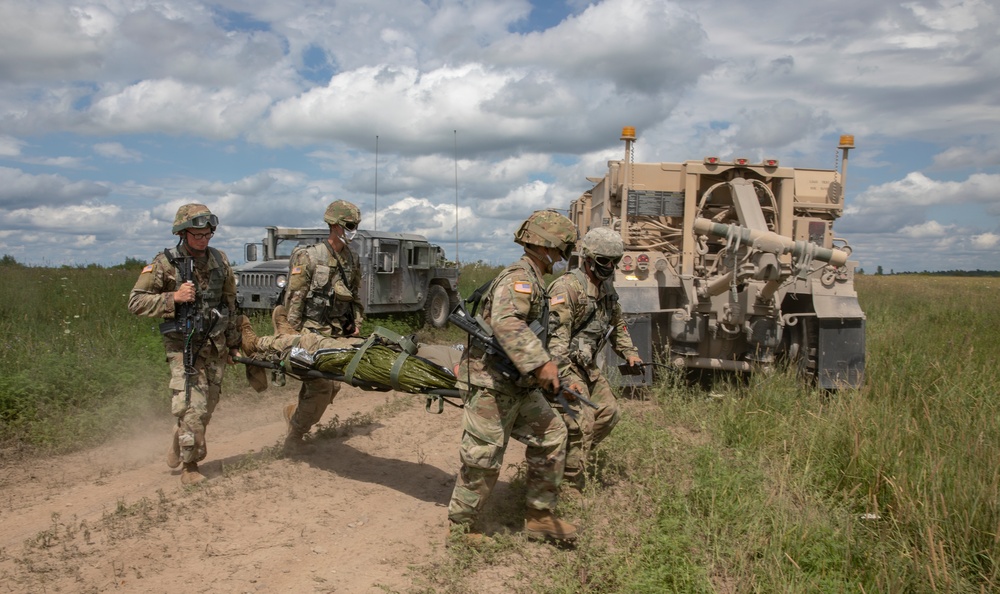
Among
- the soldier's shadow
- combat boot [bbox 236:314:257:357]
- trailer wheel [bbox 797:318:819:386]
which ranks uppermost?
combat boot [bbox 236:314:257:357]

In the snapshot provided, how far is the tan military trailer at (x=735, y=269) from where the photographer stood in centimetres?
691

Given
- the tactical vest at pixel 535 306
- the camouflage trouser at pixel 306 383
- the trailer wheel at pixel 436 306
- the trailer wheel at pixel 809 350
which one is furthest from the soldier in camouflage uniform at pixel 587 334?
the trailer wheel at pixel 436 306

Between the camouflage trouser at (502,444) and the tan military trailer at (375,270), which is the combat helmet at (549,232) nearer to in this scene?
the camouflage trouser at (502,444)

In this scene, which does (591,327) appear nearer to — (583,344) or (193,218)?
(583,344)

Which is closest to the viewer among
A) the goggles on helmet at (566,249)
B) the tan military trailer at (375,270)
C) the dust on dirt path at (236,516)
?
the dust on dirt path at (236,516)

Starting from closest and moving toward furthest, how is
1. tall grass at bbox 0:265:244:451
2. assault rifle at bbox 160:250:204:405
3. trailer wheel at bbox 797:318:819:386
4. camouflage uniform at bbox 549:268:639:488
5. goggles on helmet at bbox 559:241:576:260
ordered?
goggles on helmet at bbox 559:241:576:260 → camouflage uniform at bbox 549:268:639:488 → assault rifle at bbox 160:250:204:405 → tall grass at bbox 0:265:244:451 → trailer wheel at bbox 797:318:819:386

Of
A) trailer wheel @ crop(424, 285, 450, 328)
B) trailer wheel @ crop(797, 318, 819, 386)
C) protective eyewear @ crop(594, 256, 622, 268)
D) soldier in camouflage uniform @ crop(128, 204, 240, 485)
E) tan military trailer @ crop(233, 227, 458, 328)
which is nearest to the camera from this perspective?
protective eyewear @ crop(594, 256, 622, 268)

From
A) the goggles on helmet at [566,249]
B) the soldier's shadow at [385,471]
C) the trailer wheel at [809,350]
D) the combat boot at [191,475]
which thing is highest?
the goggles on helmet at [566,249]

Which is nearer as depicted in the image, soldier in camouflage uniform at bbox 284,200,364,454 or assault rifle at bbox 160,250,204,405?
assault rifle at bbox 160,250,204,405

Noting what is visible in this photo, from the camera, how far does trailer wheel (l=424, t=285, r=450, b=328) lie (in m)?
13.9

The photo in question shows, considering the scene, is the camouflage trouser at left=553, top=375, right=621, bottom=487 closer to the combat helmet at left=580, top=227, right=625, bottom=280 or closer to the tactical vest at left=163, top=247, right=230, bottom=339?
the combat helmet at left=580, top=227, right=625, bottom=280

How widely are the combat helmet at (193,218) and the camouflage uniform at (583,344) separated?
7.96 feet

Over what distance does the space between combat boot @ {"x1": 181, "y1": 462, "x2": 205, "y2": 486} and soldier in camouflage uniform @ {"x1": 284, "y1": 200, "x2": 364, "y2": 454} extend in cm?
77

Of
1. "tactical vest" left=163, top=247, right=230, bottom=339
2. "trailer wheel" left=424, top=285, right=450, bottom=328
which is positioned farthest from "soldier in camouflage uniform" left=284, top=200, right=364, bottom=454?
"trailer wheel" left=424, top=285, right=450, bottom=328
